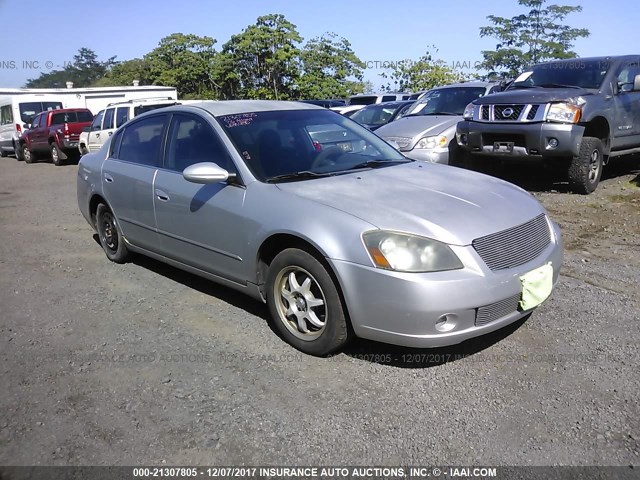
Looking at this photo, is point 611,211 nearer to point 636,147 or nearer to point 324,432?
point 636,147

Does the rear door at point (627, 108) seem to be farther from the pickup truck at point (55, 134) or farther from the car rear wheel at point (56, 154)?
the car rear wheel at point (56, 154)

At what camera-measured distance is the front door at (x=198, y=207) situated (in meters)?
4.02

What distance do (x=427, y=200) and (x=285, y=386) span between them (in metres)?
1.44

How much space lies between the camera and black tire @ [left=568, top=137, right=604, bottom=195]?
7.73m

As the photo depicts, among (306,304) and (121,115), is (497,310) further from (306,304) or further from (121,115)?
(121,115)

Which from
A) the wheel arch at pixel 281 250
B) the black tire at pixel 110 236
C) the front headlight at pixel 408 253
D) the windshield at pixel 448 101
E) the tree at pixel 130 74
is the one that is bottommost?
the black tire at pixel 110 236

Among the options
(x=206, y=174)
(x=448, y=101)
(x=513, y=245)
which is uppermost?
(x=448, y=101)

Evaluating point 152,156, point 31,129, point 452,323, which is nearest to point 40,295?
point 152,156

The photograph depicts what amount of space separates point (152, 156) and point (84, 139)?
12380mm

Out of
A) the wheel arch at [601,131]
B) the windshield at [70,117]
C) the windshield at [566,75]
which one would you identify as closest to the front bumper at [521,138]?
the wheel arch at [601,131]

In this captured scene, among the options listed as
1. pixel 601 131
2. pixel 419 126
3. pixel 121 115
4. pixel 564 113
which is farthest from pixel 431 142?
pixel 121 115

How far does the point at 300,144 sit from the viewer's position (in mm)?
4383

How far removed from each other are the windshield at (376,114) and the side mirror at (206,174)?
8690 millimetres

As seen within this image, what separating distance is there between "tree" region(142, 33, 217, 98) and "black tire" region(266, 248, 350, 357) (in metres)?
37.2
